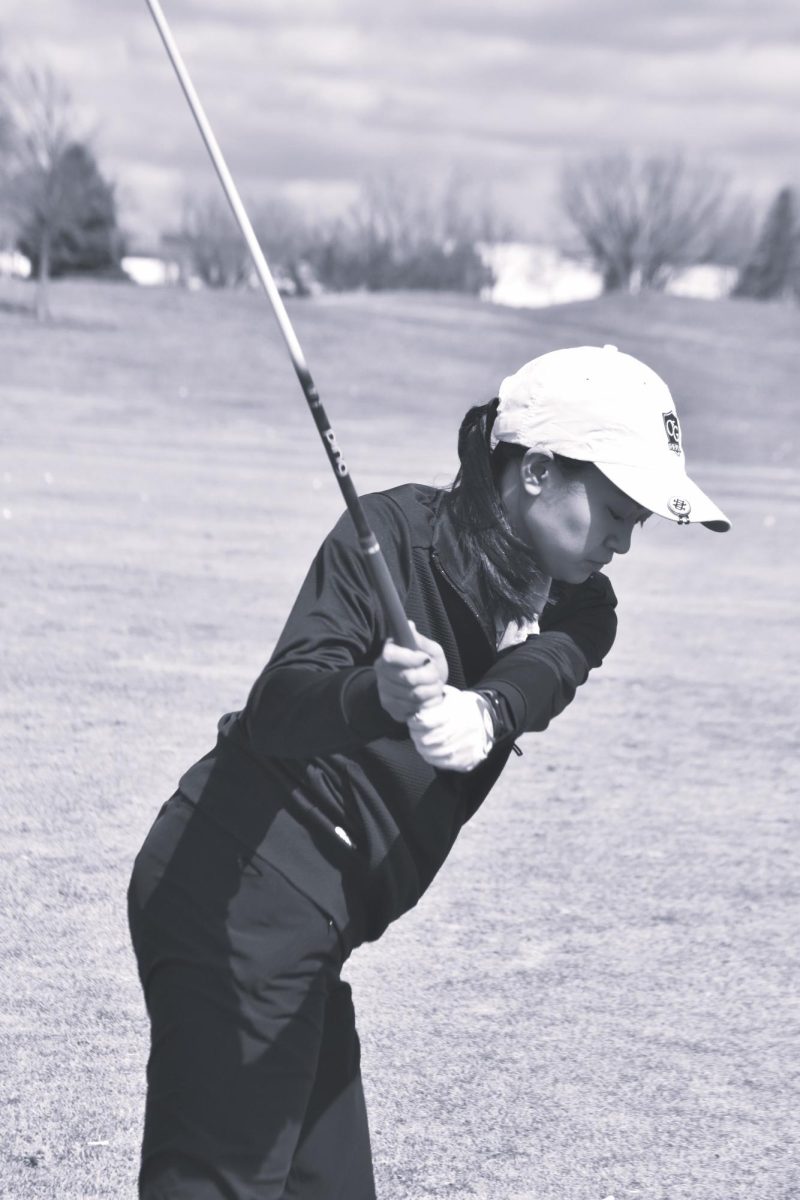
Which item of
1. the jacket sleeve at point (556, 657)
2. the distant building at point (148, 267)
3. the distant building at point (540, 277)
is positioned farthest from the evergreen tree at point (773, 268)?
the jacket sleeve at point (556, 657)

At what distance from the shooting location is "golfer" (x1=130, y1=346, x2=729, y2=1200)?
228 centimetres

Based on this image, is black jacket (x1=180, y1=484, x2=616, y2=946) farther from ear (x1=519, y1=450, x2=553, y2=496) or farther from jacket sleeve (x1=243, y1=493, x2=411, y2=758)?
ear (x1=519, y1=450, x2=553, y2=496)

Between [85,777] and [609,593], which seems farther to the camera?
[85,777]

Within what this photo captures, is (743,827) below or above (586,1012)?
below

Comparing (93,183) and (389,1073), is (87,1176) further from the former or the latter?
(93,183)

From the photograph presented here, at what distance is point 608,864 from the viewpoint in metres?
5.45

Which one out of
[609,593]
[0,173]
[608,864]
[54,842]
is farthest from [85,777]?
[0,173]

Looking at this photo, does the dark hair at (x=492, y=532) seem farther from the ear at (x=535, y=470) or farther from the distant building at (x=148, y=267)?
the distant building at (x=148, y=267)

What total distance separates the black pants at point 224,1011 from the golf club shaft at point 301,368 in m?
0.42

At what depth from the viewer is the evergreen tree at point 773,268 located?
299 feet

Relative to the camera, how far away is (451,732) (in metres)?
2.02

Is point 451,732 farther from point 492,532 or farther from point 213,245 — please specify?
point 213,245

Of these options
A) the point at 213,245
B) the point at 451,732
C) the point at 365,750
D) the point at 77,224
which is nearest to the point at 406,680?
the point at 451,732

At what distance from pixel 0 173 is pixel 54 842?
40.0 metres
